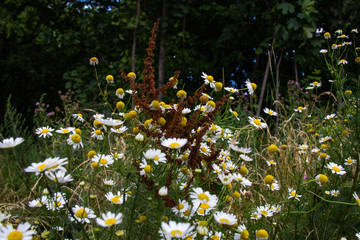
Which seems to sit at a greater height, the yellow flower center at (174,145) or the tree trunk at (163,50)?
the tree trunk at (163,50)

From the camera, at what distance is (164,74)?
4219 mm

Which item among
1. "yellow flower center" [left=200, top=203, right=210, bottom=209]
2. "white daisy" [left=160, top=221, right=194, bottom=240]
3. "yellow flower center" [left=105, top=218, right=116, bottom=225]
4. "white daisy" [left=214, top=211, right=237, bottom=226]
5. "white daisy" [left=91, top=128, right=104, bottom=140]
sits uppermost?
"white daisy" [left=91, top=128, right=104, bottom=140]

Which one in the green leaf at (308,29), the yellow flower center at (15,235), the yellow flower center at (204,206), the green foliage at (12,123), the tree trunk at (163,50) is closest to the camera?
the yellow flower center at (15,235)

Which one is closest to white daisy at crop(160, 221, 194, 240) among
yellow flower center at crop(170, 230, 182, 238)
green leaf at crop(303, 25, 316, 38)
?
yellow flower center at crop(170, 230, 182, 238)

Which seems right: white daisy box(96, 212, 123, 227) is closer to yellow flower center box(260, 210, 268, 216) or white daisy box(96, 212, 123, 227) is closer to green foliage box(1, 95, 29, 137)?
yellow flower center box(260, 210, 268, 216)

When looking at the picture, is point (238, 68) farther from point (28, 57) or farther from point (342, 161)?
point (28, 57)

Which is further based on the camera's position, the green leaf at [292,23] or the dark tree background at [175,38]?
the dark tree background at [175,38]

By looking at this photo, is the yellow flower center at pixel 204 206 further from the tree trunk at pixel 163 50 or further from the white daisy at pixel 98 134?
the tree trunk at pixel 163 50

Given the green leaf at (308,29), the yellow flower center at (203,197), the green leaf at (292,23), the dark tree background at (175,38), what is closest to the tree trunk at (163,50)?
the dark tree background at (175,38)

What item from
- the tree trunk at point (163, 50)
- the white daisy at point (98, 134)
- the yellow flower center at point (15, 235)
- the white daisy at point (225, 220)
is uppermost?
the tree trunk at point (163, 50)

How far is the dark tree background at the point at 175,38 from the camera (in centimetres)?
403

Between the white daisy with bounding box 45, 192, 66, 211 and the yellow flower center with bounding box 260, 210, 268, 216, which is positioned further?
the yellow flower center with bounding box 260, 210, 268, 216

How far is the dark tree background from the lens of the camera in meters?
4.03

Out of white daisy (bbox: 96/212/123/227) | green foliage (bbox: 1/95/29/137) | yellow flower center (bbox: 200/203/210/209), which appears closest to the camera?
white daisy (bbox: 96/212/123/227)
